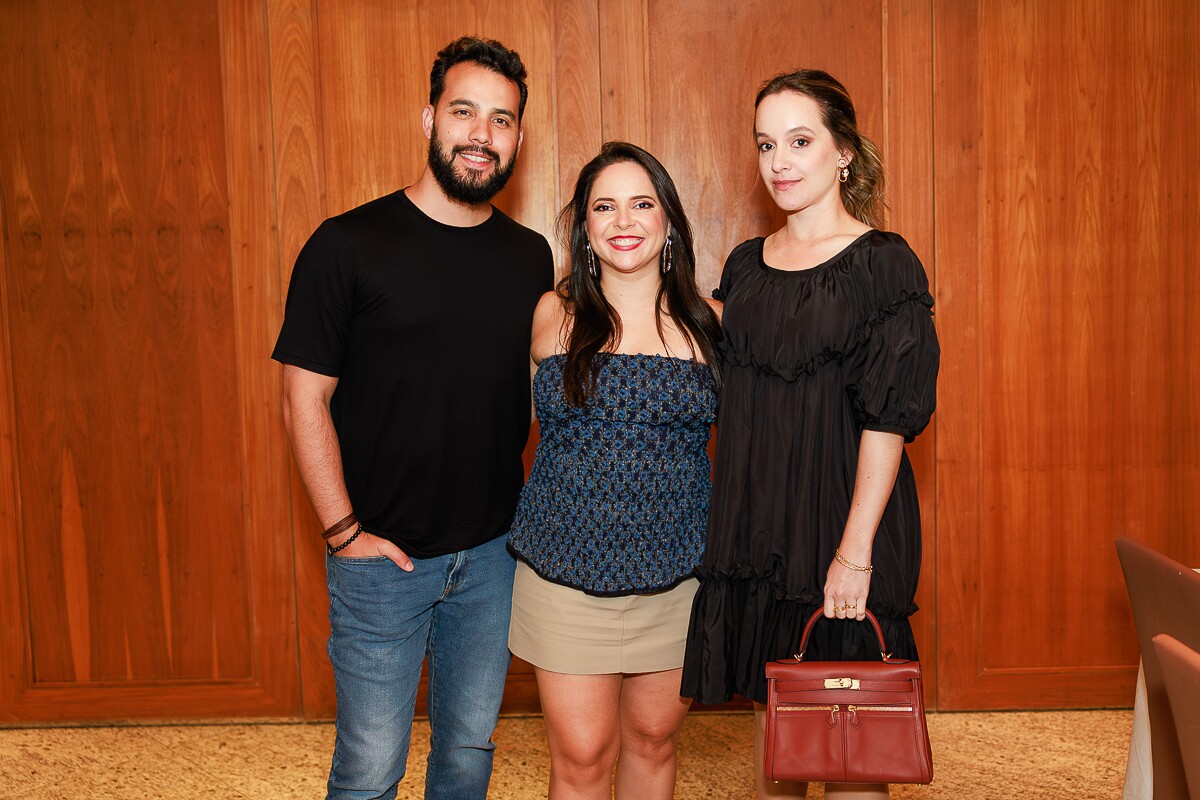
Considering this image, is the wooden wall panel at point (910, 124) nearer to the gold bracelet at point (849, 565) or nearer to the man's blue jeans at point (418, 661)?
the gold bracelet at point (849, 565)

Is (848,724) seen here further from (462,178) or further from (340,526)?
(462,178)

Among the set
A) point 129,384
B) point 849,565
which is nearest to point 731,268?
point 849,565

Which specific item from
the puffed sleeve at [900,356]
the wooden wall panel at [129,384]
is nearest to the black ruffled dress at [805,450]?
the puffed sleeve at [900,356]

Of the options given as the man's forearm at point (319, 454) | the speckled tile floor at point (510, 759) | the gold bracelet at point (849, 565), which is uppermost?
the man's forearm at point (319, 454)

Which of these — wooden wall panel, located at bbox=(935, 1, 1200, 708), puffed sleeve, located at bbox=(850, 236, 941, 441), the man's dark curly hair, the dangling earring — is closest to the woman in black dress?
puffed sleeve, located at bbox=(850, 236, 941, 441)

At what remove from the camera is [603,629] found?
186 centimetres

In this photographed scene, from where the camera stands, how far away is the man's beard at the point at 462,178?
1.98 metres

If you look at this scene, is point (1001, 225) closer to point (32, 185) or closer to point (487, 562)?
point (487, 562)

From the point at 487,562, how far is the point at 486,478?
184mm

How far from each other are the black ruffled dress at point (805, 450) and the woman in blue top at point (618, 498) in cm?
8

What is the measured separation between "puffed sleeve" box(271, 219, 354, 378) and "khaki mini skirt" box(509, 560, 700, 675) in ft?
2.01

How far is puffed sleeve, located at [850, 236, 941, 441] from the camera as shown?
166 cm

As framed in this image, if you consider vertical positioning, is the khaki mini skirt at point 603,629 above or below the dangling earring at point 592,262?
below

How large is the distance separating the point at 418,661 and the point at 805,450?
95cm
